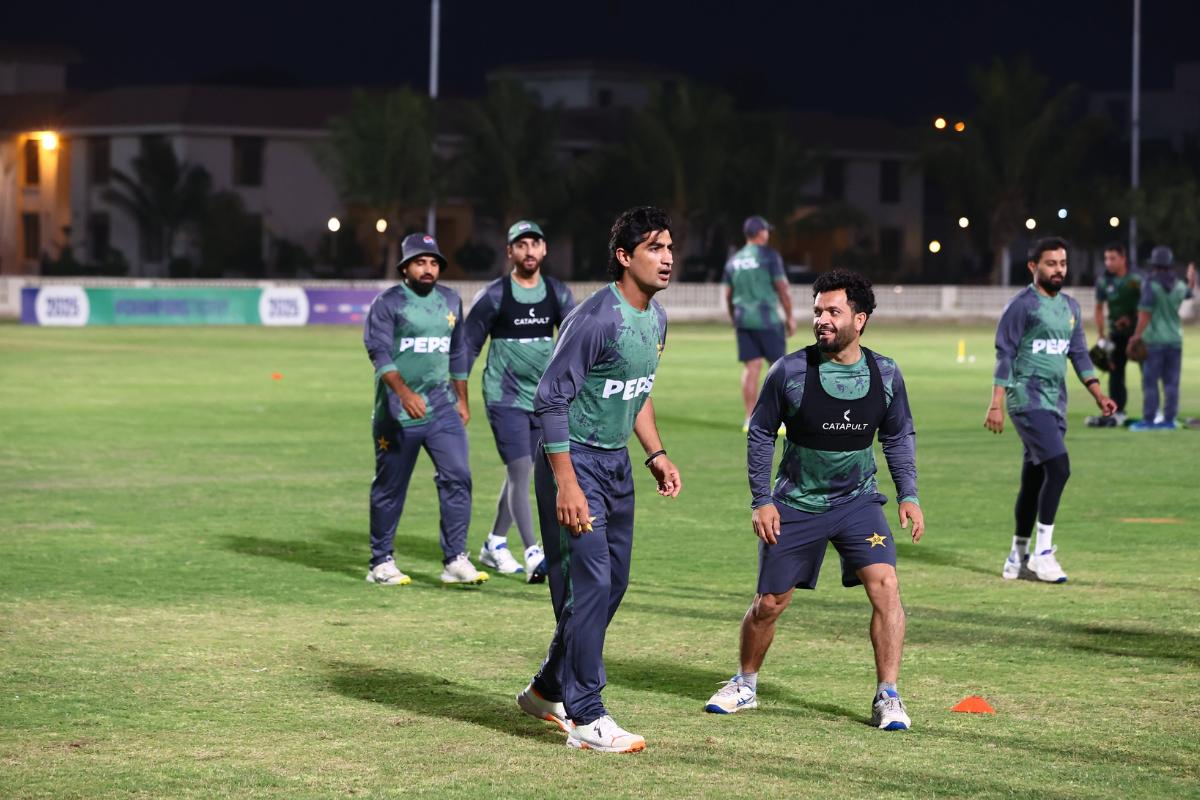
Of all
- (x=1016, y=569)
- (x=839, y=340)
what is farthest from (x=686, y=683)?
(x=1016, y=569)

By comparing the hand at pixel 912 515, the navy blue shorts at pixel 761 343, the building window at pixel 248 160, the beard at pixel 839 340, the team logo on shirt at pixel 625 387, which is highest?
the building window at pixel 248 160

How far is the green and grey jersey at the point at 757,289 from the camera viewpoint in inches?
811

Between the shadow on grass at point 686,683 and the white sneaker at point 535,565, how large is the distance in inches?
89.3

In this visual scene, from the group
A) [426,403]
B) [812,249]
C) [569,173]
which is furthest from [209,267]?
[426,403]

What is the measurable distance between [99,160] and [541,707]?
72.0 m

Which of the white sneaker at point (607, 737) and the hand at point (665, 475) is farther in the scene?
the hand at point (665, 475)

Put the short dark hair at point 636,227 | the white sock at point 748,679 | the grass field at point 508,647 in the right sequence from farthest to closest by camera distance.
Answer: the white sock at point 748,679
the short dark hair at point 636,227
the grass field at point 508,647

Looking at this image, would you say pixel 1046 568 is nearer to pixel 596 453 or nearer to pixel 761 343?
pixel 596 453

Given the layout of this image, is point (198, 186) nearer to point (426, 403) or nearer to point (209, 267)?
point (209, 267)

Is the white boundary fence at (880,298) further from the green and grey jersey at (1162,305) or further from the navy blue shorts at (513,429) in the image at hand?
the navy blue shorts at (513,429)

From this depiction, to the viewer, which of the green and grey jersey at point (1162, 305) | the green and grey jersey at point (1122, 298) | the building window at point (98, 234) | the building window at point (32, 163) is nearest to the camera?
the green and grey jersey at point (1162, 305)

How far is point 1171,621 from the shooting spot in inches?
390

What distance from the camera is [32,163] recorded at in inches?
3125

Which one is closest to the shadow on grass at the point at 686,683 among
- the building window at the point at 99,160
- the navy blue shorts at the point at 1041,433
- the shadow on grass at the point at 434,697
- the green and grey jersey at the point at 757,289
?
the shadow on grass at the point at 434,697
